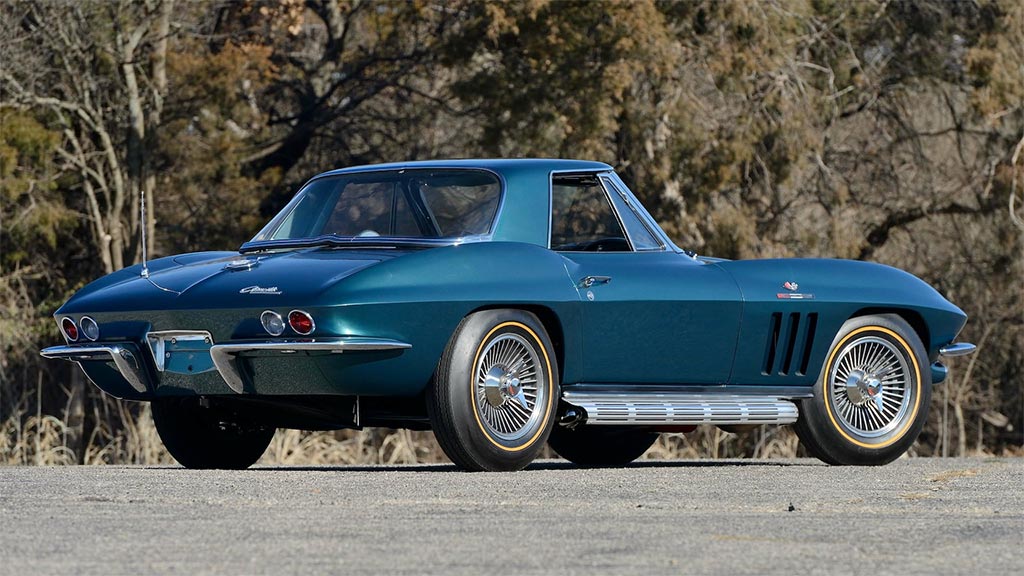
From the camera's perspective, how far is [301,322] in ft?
26.7

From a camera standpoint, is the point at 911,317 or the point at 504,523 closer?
the point at 504,523

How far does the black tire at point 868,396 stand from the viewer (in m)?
10.1

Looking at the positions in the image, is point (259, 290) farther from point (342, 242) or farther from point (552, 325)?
point (552, 325)

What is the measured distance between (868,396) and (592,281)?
2089mm

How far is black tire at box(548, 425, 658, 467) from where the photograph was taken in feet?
36.1

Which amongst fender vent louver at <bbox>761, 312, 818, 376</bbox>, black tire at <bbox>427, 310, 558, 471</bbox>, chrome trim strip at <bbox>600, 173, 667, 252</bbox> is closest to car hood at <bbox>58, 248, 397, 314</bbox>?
black tire at <bbox>427, 310, 558, 471</bbox>

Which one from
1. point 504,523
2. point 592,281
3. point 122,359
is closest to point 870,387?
point 592,281

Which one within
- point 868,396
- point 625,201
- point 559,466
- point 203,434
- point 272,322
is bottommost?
point 559,466

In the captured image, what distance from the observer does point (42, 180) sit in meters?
22.2

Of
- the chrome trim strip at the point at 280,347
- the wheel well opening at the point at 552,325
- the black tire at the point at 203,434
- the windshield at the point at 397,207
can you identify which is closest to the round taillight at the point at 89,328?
the black tire at the point at 203,434

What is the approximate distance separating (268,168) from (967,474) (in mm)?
17315

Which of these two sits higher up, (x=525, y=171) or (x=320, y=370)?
(x=525, y=171)

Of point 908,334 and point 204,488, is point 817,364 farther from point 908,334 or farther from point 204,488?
point 204,488

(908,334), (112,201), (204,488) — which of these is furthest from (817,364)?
(112,201)
